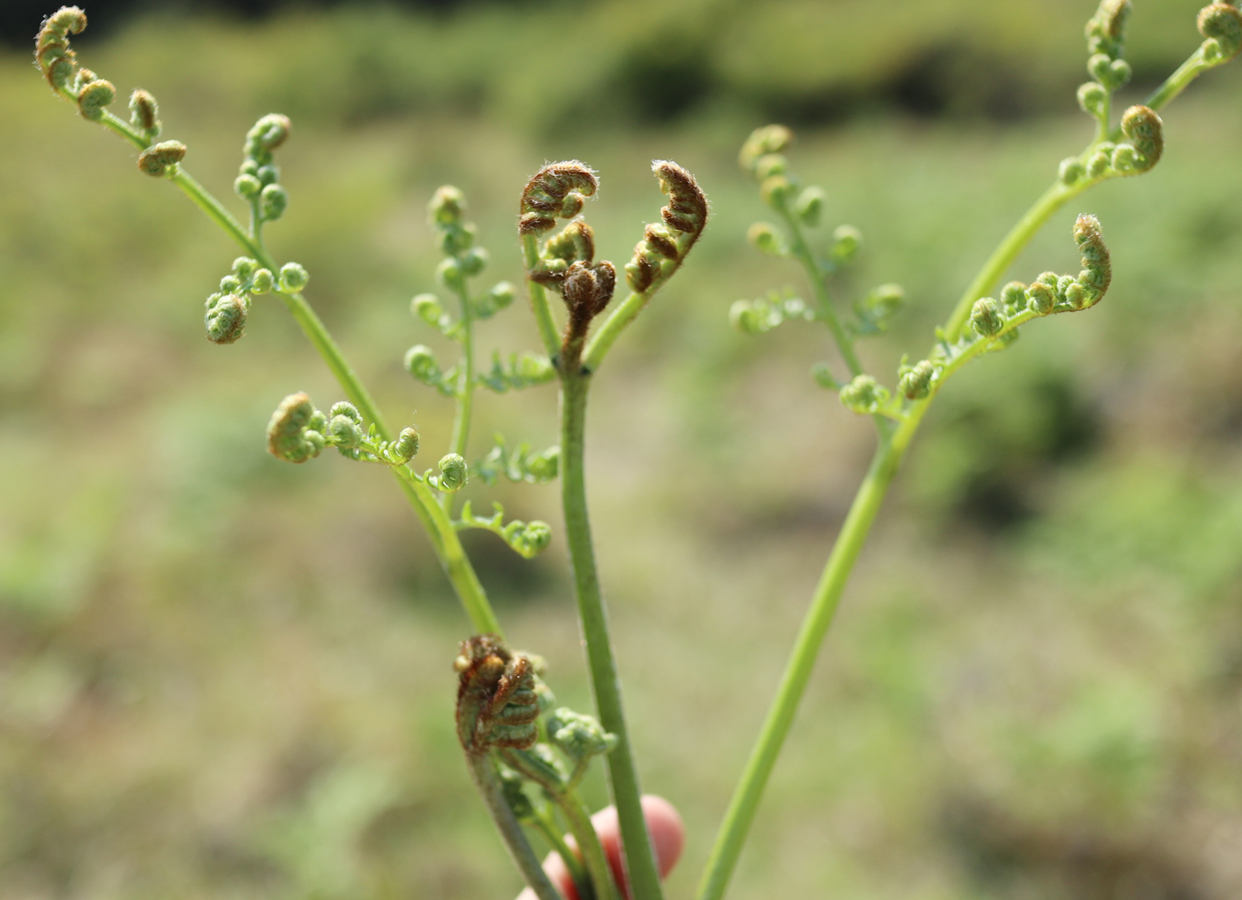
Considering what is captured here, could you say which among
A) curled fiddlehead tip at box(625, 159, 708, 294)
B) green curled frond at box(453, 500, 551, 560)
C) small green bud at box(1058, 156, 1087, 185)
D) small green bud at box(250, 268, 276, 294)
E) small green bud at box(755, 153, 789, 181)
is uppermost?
small green bud at box(755, 153, 789, 181)

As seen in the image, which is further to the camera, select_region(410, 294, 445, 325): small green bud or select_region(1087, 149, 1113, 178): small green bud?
select_region(410, 294, 445, 325): small green bud

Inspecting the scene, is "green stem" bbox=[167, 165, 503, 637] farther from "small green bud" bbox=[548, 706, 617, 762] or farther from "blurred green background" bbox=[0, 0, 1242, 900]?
"blurred green background" bbox=[0, 0, 1242, 900]

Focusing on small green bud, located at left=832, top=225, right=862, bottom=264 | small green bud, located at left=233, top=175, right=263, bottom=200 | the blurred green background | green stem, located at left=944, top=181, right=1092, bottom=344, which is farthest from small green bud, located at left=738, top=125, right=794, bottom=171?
the blurred green background

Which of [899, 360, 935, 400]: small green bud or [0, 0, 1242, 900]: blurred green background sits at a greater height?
[0, 0, 1242, 900]: blurred green background

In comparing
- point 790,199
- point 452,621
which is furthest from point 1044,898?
point 790,199

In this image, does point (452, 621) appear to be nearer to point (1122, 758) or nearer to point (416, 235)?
point (1122, 758)

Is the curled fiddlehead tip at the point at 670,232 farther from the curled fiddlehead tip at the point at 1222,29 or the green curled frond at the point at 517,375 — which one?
the curled fiddlehead tip at the point at 1222,29

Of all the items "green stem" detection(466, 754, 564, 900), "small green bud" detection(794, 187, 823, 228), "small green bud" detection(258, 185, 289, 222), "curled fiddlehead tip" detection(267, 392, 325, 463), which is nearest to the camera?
"curled fiddlehead tip" detection(267, 392, 325, 463)
